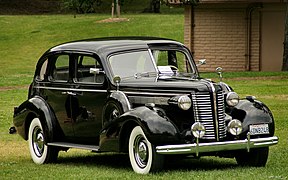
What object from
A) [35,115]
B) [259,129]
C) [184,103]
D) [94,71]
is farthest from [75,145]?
[259,129]

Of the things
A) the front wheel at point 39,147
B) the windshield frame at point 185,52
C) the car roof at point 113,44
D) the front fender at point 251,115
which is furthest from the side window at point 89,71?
the front fender at point 251,115

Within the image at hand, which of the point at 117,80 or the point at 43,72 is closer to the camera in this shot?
the point at 117,80

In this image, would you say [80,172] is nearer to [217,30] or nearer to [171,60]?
[171,60]

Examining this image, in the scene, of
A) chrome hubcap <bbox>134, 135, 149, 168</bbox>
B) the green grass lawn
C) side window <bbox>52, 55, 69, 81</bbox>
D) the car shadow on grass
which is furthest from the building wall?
chrome hubcap <bbox>134, 135, 149, 168</bbox>

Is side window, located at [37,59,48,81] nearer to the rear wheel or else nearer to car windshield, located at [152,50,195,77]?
car windshield, located at [152,50,195,77]

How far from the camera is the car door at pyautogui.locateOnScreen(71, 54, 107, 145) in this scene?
515 inches

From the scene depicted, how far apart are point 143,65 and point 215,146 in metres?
1.97

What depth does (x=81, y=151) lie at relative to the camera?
52.1 feet

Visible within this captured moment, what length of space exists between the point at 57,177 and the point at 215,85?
7.95ft

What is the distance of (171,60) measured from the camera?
13.7 metres

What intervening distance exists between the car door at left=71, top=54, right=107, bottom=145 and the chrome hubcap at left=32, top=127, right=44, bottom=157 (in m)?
0.75

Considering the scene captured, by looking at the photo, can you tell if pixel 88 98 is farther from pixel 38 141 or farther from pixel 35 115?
pixel 38 141

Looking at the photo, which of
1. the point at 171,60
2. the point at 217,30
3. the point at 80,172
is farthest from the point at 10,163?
the point at 217,30

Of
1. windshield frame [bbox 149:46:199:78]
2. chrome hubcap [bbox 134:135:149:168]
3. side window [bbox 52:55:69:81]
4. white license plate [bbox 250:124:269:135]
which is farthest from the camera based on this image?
side window [bbox 52:55:69:81]
